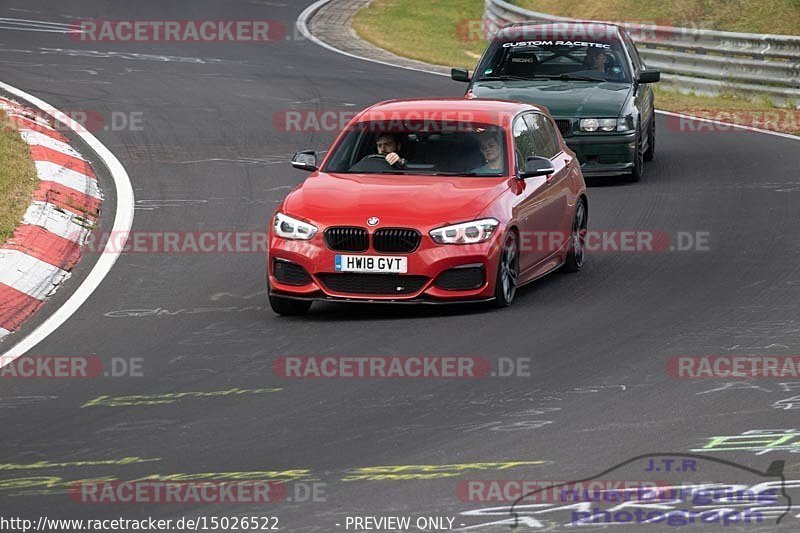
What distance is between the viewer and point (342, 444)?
26.7 ft

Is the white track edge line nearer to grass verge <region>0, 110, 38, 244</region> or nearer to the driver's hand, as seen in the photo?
grass verge <region>0, 110, 38, 244</region>

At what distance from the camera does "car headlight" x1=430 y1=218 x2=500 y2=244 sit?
37.3 feet

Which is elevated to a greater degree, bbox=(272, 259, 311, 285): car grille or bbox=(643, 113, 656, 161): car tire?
bbox=(643, 113, 656, 161): car tire

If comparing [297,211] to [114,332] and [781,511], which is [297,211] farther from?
[781,511]

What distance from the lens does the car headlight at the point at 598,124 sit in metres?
17.8

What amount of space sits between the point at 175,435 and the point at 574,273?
5.65 m

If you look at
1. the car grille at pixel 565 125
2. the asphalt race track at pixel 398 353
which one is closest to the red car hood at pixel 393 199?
the asphalt race track at pixel 398 353

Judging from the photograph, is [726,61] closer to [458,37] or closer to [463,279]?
[458,37]

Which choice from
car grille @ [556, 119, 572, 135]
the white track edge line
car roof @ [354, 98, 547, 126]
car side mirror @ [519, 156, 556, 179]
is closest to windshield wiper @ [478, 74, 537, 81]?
car grille @ [556, 119, 572, 135]

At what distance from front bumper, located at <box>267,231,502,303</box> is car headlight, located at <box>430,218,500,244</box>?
4 centimetres

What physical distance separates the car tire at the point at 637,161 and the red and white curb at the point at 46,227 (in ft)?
19.2

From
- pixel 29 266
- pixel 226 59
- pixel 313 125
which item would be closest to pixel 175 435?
pixel 29 266

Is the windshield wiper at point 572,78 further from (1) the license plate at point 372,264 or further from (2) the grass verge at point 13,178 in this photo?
(1) the license plate at point 372,264

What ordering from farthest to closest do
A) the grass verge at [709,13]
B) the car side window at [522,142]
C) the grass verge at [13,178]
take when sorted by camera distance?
1. the grass verge at [709,13]
2. the grass verge at [13,178]
3. the car side window at [522,142]
